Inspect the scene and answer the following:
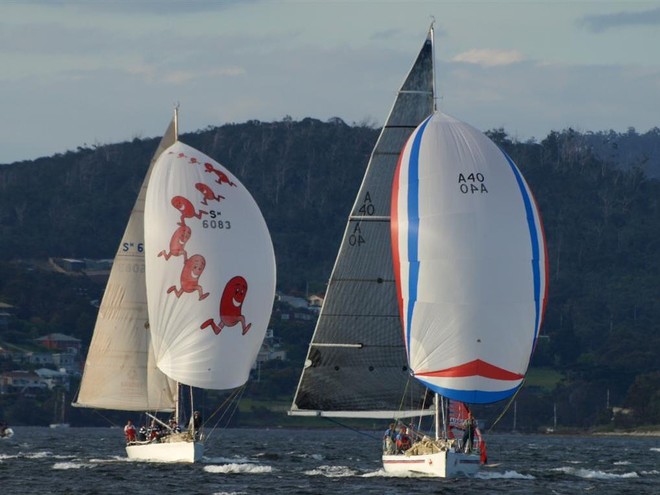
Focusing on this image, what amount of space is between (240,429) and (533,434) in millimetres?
26550

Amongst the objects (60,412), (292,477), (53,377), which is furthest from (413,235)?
(53,377)

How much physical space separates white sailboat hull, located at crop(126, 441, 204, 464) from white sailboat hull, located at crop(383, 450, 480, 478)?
8907 millimetres

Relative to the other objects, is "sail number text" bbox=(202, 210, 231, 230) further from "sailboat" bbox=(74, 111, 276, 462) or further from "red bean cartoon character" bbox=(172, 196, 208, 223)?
"red bean cartoon character" bbox=(172, 196, 208, 223)

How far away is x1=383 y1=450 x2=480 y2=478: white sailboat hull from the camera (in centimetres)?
4662

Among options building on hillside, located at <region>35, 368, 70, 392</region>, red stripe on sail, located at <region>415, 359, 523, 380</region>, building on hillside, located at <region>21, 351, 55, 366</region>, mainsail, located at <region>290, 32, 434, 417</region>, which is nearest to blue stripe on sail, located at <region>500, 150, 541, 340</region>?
red stripe on sail, located at <region>415, 359, 523, 380</region>

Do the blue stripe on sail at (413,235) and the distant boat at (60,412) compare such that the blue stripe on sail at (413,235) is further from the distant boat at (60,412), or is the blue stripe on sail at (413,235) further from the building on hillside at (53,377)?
the building on hillside at (53,377)

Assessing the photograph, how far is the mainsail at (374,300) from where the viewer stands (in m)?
50.1

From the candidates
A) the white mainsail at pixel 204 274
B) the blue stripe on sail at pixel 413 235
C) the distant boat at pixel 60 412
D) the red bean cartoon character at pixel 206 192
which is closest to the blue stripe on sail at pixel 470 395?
the blue stripe on sail at pixel 413 235

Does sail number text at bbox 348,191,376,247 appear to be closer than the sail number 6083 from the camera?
Yes

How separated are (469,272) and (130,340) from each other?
16416mm

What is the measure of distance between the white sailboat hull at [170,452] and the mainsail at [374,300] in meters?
6.30

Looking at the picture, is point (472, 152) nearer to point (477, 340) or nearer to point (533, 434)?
point (477, 340)

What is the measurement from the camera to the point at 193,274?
5494 centimetres

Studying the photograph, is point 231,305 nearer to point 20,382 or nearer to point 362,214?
point 362,214
